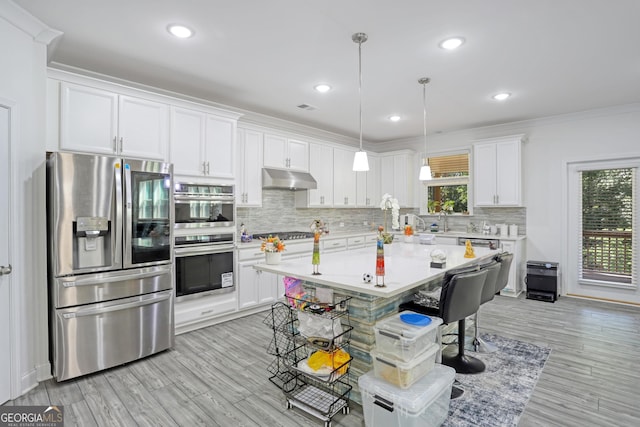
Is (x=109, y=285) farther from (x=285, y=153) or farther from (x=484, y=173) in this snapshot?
(x=484, y=173)

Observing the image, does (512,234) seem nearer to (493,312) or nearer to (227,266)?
(493,312)

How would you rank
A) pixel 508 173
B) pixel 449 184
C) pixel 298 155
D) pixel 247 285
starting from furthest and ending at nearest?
1. pixel 449 184
2. pixel 508 173
3. pixel 298 155
4. pixel 247 285

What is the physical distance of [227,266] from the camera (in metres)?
3.91

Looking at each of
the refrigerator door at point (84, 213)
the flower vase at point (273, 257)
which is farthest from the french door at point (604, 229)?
the refrigerator door at point (84, 213)

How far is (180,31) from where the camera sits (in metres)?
Result: 2.63

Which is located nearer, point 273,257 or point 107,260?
point 273,257

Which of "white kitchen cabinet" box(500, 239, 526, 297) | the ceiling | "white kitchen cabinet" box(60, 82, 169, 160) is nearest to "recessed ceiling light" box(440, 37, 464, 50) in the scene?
the ceiling

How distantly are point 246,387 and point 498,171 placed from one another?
4965mm

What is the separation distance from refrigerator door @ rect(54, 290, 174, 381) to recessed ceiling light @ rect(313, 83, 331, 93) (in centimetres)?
272

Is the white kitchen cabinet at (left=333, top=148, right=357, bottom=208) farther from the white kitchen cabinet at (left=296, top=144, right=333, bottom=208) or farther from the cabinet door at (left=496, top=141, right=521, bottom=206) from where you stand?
the cabinet door at (left=496, top=141, right=521, bottom=206)

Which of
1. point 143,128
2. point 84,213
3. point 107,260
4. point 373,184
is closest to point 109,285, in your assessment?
point 107,260

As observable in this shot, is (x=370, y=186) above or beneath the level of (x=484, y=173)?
beneath

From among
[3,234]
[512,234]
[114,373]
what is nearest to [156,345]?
→ [114,373]

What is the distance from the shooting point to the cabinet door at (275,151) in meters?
4.69
